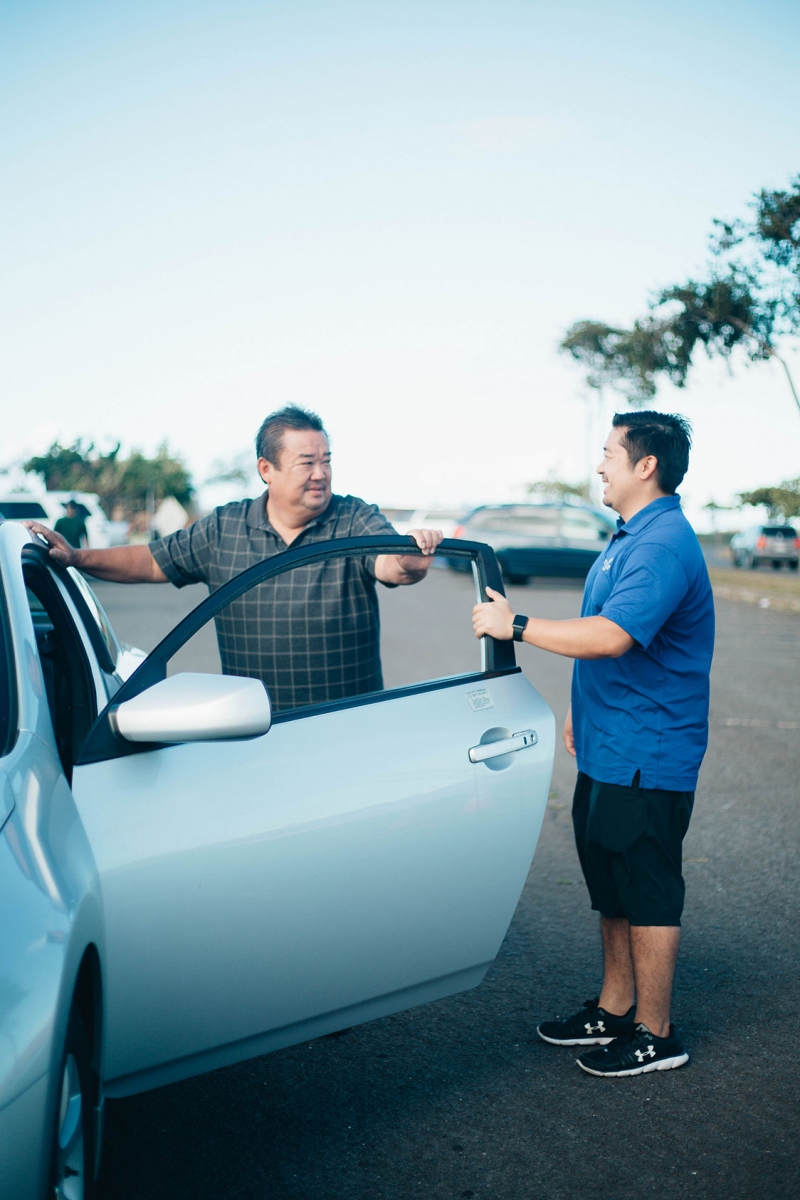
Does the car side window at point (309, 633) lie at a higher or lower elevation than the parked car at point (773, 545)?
higher

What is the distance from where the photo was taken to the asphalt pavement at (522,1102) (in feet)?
8.82

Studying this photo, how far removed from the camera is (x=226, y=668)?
146 inches

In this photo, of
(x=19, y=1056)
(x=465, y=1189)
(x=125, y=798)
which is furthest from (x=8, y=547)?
(x=465, y=1189)

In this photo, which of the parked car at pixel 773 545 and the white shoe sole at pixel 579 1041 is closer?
the white shoe sole at pixel 579 1041

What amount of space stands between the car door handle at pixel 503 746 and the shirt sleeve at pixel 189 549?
139 cm

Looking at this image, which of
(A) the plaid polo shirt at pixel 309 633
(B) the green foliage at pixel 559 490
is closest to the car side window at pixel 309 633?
(A) the plaid polo shirt at pixel 309 633

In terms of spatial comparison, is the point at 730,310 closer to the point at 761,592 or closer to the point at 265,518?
the point at 761,592

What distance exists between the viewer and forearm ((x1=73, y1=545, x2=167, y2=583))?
3613 mm

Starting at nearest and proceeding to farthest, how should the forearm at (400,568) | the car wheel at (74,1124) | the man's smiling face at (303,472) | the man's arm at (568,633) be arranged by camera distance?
the car wheel at (74,1124) < the man's arm at (568,633) < the forearm at (400,568) < the man's smiling face at (303,472)

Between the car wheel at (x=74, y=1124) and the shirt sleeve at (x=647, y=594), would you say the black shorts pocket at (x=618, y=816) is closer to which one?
the shirt sleeve at (x=647, y=594)

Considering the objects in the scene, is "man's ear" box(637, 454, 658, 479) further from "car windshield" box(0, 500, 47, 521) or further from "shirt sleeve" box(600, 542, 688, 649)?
"car windshield" box(0, 500, 47, 521)

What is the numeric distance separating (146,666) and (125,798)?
11.5 inches

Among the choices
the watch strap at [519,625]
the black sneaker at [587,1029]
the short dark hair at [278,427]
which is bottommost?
the black sneaker at [587,1029]

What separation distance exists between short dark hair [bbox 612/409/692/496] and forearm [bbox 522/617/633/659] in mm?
495
